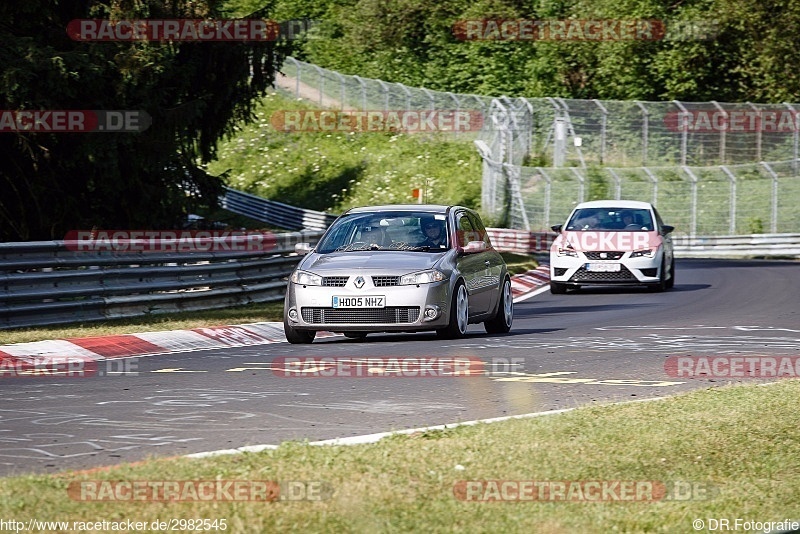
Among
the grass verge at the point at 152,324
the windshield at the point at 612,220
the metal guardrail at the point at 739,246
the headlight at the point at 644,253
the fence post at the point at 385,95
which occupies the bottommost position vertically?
the metal guardrail at the point at 739,246

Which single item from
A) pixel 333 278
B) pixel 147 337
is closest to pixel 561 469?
pixel 333 278

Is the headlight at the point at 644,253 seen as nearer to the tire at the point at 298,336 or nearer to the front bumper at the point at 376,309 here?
the front bumper at the point at 376,309

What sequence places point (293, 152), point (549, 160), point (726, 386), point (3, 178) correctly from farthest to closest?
point (293, 152) < point (549, 160) < point (3, 178) < point (726, 386)

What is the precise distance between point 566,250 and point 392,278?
10716 mm

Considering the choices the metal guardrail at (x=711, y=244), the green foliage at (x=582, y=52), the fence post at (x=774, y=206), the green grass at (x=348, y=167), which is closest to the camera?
the metal guardrail at (x=711, y=244)

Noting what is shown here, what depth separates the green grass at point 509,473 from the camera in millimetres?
5680

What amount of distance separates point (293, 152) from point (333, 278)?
157ft

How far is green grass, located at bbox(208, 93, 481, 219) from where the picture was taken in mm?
53625

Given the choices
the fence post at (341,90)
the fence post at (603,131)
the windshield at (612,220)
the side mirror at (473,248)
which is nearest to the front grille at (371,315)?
the side mirror at (473,248)

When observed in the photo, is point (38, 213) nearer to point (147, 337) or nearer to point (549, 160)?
point (147, 337)

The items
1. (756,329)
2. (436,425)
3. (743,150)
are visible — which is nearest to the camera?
(436,425)

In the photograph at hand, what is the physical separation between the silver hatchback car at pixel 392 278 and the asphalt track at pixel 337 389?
0.30m

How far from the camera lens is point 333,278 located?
587 inches

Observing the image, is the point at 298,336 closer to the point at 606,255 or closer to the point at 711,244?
the point at 606,255
